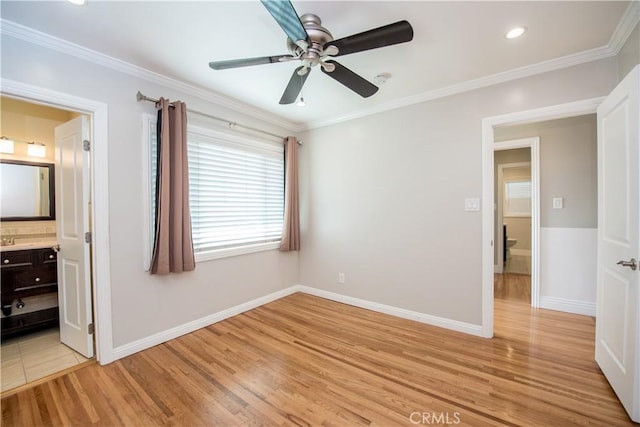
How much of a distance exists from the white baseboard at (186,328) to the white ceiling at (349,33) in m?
2.52

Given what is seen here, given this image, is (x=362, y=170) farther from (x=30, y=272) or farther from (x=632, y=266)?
(x=30, y=272)

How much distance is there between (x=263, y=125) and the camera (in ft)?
11.8

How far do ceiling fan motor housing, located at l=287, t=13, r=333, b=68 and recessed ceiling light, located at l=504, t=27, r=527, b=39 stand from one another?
1341 mm

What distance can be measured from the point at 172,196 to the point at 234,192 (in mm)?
841

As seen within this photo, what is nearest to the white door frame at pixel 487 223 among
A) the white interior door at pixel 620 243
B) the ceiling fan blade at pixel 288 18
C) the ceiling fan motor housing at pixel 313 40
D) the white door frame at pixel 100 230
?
the white interior door at pixel 620 243

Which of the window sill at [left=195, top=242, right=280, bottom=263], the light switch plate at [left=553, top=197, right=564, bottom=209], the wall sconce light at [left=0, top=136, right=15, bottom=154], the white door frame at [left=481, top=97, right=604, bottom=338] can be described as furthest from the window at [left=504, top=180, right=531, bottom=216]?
the wall sconce light at [left=0, top=136, right=15, bottom=154]

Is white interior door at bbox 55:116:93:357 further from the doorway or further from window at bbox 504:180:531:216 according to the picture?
window at bbox 504:180:531:216

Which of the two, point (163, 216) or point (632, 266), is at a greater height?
point (163, 216)

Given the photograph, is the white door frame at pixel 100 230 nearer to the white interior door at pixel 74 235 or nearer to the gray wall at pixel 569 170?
the white interior door at pixel 74 235

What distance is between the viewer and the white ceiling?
65.3 inches

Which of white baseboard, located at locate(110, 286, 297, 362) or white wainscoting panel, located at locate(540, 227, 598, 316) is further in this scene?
white wainscoting panel, located at locate(540, 227, 598, 316)

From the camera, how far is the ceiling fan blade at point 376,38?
1.47 metres

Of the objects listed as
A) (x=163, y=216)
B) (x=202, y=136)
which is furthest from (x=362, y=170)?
(x=163, y=216)

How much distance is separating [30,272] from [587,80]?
5466 mm
